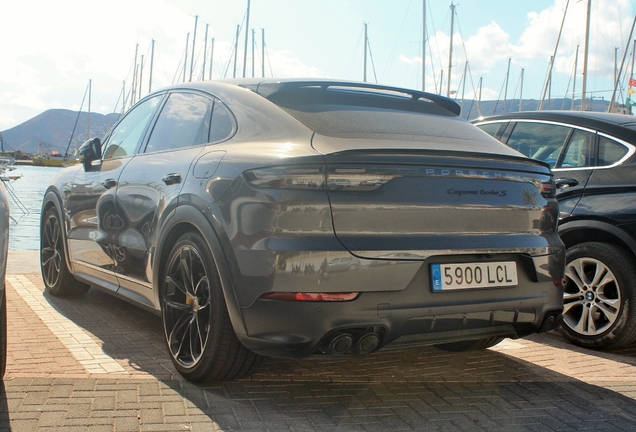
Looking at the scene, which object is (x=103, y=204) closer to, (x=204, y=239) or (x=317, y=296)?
(x=204, y=239)

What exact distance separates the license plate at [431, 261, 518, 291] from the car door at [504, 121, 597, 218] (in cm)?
194

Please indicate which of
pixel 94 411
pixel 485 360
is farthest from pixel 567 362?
pixel 94 411

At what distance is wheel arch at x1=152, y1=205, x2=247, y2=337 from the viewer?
3148 millimetres

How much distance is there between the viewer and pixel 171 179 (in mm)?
3824

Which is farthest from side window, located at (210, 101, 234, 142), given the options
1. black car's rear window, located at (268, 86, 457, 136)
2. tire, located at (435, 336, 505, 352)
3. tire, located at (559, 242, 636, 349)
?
tire, located at (559, 242, 636, 349)

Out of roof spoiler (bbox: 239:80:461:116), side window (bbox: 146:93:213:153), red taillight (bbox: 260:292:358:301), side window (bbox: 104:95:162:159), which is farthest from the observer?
side window (bbox: 104:95:162:159)

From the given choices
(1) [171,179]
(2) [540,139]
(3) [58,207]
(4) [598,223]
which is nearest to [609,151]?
(4) [598,223]

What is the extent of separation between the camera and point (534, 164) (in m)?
3.60

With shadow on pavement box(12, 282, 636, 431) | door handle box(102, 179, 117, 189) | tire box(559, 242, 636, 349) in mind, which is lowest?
shadow on pavement box(12, 282, 636, 431)

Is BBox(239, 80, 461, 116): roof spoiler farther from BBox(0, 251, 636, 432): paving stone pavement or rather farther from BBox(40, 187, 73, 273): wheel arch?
BBox(40, 187, 73, 273): wheel arch

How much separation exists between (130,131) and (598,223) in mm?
3417

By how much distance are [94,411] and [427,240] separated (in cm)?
172

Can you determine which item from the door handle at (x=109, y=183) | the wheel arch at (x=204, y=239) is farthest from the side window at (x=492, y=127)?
the wheel arch at (x=204, y=239)

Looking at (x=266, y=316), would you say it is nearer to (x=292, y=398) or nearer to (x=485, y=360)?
(x=292, y=398)
